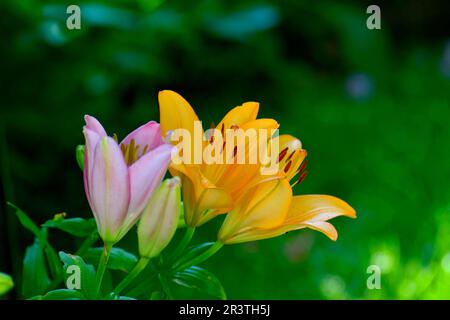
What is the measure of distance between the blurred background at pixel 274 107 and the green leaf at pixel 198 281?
0.31 metres

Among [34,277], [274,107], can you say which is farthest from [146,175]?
[274,107]

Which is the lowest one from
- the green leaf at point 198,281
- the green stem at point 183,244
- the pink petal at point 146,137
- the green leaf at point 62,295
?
the green leaf at point 62,295

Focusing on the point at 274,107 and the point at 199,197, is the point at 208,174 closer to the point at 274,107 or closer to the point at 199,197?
the point at 199,197

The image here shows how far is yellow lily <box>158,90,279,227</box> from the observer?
0.34 metres

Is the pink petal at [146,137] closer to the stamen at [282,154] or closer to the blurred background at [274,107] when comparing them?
the stamen at [282,154]

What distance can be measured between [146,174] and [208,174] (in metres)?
0.04

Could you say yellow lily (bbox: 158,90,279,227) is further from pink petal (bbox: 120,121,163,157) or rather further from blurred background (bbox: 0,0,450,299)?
blurred background (bbox: 0,0,450,299)

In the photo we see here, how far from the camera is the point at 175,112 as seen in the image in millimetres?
362

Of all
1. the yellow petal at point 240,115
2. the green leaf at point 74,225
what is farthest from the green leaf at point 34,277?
the yellow petal at point 240,115

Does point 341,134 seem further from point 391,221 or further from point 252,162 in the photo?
point 252,162

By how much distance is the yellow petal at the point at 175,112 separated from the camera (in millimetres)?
362

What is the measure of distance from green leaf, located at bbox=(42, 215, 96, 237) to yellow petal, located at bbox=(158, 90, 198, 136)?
3.1 inches

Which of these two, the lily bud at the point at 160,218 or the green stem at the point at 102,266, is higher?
the lily bud at the point at 160,218
